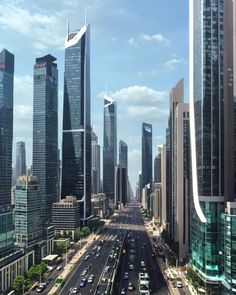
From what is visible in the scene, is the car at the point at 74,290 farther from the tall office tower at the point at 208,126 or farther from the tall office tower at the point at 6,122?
the tall office tower at the point at 6,122

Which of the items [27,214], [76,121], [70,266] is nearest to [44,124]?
[76,121]

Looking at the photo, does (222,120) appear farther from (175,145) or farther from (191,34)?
(175,145)

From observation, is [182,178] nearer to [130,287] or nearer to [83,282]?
[130,287]

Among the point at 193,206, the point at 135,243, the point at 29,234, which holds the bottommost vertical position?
the point at 135,243

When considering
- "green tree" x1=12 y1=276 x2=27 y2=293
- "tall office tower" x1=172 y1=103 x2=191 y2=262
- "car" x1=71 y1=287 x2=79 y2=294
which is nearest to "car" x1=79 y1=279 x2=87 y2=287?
"car" x1=71 y1=287 x2=79 y2=294

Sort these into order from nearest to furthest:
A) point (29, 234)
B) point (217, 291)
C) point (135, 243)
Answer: point (217, 291) < point (29, 234) < point (135, 243)

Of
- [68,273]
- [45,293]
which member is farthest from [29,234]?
[45,293]
